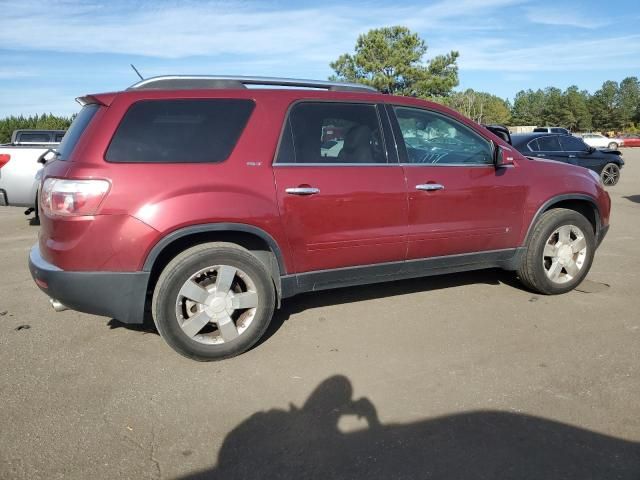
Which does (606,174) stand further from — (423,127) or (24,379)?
(24,379)

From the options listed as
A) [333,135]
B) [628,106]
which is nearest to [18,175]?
[333,135]

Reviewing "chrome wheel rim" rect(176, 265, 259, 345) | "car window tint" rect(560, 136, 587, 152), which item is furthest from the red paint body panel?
"car window tint" rect(560, 136, 587, 152)

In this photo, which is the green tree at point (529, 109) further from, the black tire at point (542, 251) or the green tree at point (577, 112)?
the black tire at point (542, 251)

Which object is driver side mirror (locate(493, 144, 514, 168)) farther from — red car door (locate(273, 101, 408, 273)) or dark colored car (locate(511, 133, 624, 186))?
dark colored car (locate(511, 133, 624, 186))

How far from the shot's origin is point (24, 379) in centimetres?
342

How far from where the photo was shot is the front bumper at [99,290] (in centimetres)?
334

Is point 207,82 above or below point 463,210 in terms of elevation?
above

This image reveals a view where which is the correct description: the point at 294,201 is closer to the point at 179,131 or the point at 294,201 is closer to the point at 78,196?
the point at 179,131

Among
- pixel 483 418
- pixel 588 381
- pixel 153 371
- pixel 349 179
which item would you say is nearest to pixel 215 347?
pixel 153 371

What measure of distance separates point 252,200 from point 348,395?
141 cm

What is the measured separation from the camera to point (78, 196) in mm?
3242

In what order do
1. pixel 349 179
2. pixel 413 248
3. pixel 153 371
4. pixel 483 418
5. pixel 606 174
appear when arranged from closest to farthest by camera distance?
pixel 483 418 → pixel 153 371 → pixel 349 179 → pixel 413 248 → pixel 606 174

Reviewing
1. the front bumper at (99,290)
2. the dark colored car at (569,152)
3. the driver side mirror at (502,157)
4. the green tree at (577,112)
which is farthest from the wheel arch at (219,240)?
the green tree at (577,112)

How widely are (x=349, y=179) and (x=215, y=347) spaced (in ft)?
5.02
